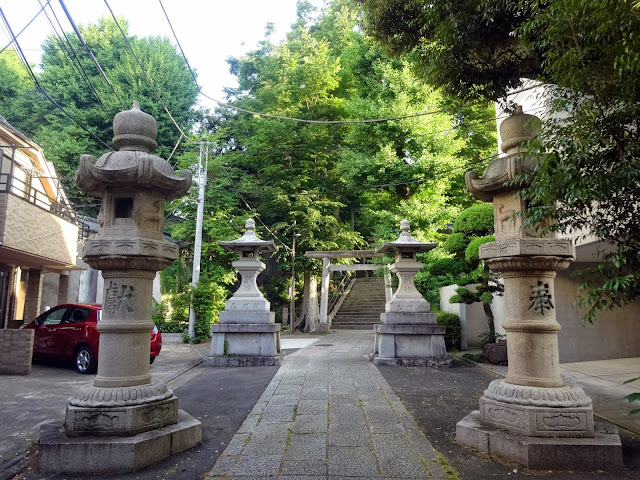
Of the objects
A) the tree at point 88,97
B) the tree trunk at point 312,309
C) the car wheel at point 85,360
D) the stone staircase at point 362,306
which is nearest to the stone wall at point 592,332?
the car wheel at point 85,360

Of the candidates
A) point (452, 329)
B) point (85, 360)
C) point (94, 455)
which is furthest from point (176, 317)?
point (94, 455)

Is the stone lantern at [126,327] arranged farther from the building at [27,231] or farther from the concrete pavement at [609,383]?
the building at [27,231]

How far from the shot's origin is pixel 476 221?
10094 mm

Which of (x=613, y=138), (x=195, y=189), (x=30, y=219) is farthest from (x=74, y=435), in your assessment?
(x=195, y=189)

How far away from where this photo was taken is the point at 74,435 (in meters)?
3.84

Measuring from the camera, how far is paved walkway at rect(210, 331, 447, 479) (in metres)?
3.54

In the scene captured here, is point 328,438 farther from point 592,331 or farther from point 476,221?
point 592,331

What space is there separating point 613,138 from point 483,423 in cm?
299

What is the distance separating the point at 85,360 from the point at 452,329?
9.80 m

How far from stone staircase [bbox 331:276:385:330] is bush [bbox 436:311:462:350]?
10153mm

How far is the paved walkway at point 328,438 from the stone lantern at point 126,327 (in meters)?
0.82

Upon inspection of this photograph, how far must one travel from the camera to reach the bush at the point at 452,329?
12.4m

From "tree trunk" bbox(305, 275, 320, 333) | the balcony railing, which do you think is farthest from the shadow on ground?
"tree trunk" bbox(305, 275, 320, 333)

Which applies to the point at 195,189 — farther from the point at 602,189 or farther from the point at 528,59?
the point at 602,189
